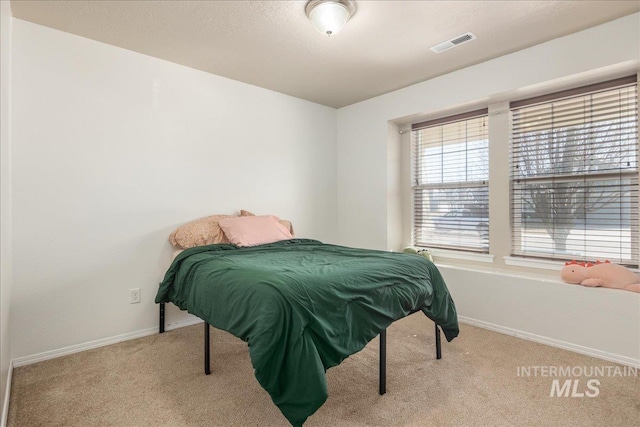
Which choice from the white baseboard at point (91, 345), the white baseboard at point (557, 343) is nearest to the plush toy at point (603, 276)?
the white baseboard at point (557, 343)

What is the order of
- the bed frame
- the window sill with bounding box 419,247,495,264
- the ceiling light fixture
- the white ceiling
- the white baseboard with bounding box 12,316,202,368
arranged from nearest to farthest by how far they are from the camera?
the bed frame
the ceiling light fixture
the white ceiling
the white baseboard with bounding box 12,316,202,368
the window sill with bounding box 419,247,495,264

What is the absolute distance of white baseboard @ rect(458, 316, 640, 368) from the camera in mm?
2240

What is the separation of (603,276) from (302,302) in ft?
7.47

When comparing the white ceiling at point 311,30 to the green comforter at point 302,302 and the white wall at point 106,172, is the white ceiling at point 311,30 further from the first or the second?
the green comforter at point 302,302

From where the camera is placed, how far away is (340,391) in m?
1.91

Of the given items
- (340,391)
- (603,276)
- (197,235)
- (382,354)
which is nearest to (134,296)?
(197,235)

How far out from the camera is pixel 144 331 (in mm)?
2826

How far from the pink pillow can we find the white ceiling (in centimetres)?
140

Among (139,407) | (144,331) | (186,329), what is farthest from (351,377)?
(144,331)

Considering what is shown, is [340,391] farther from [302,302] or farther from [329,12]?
[329,12]

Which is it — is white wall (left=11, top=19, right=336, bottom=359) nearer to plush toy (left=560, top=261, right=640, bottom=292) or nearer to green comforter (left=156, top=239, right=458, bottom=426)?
green comforter (left=156, top=239, right=458, bottom=426)

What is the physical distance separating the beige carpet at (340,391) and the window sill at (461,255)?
34.5 inches

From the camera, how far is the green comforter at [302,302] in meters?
1.36

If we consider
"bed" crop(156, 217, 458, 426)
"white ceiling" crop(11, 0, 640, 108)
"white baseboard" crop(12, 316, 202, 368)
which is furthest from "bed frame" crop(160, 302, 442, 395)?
"white ceiling" crop(11, 0, 640, 108)
